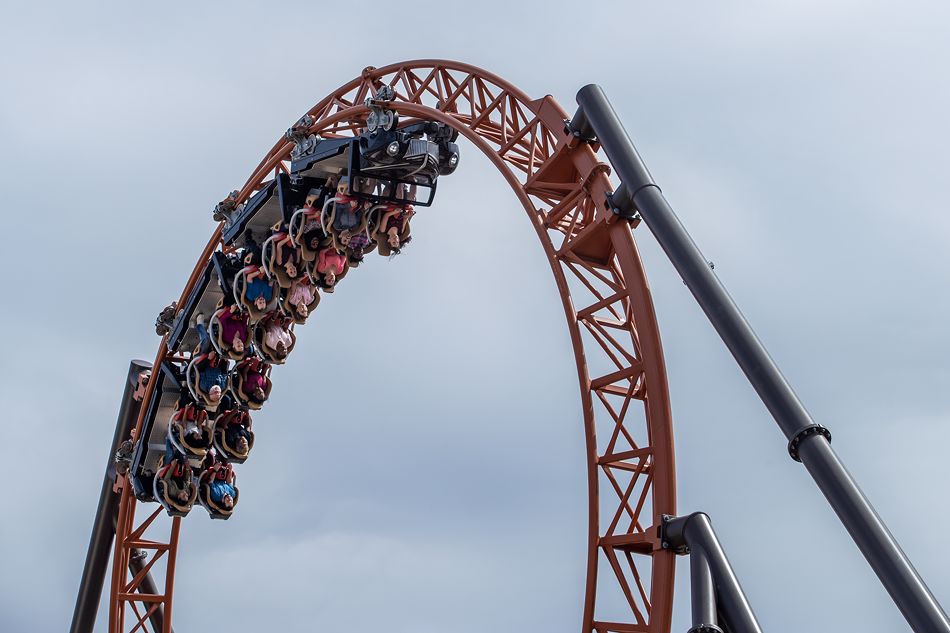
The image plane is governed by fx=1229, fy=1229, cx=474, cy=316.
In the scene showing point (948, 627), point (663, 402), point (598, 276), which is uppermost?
point (598, 276)

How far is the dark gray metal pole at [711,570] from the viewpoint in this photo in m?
8.09

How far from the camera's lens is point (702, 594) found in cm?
826

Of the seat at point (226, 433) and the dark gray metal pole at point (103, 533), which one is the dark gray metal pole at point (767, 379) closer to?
the seat at point (226, 433)

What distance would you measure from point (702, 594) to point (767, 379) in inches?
59.5

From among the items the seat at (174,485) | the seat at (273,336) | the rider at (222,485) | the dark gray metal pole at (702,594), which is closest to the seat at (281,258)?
the seat at (273,336)

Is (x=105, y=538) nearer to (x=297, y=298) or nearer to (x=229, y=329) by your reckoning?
(x=229, y=329)

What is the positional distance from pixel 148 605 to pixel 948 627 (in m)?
12.9

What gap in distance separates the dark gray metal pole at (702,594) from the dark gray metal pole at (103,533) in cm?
1058

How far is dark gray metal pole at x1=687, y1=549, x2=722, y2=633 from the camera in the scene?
316 inches

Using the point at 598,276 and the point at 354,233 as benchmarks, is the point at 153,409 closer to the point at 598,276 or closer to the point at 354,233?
the point at 354,233

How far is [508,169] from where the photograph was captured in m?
11.0

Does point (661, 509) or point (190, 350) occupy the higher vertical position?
point (190, 350)

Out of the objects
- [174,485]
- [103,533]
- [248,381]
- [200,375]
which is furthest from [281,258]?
[103,533]

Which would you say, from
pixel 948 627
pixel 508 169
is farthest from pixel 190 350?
pixel 948 627
